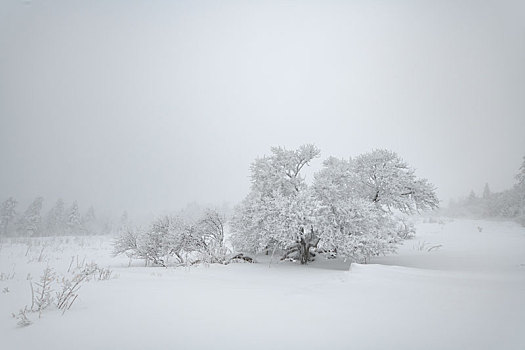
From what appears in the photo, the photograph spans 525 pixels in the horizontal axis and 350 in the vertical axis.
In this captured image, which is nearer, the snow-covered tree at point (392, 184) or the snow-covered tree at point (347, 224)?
the snow-covered tree at point (347, 224)

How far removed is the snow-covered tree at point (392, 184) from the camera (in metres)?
15.2

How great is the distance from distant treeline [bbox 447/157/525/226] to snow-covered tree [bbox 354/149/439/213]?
5960 millimetres

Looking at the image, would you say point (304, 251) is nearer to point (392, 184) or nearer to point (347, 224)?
point (347, 224)

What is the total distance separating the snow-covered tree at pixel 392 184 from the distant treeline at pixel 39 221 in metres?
66.0

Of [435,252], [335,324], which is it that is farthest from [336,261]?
[335,324]

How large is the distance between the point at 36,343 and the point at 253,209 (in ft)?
33.7

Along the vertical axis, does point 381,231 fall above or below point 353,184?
below

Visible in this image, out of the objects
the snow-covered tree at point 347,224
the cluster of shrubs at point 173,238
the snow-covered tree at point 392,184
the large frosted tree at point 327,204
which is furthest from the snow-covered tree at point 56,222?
the snow-covered tree at point 392,184

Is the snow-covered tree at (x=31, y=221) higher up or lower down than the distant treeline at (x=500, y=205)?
lower down

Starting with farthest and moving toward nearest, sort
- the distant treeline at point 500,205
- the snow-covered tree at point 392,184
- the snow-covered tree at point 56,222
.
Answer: the snow-covered tree at point 56,222 < the distant treeline at point 500,205 < the snow-covered tree at point 392,184

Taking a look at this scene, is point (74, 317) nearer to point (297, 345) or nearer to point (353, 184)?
point (297, 345)

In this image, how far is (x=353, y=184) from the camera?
50.6 feet

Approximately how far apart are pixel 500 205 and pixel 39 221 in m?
92.5

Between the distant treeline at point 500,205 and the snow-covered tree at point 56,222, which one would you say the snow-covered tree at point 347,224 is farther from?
the snow-covered tree at point 56,222
